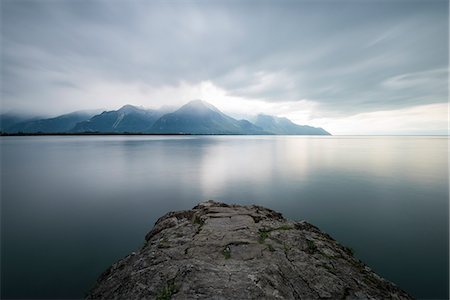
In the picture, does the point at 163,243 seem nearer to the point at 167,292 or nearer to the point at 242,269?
the point at 167,292

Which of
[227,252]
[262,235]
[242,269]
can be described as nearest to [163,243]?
[227,252]

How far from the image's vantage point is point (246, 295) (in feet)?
15.5

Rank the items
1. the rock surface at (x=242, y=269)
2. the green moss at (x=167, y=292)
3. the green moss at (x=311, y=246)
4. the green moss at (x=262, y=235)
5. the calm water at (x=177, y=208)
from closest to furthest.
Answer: the green moss at (x=167, y=292), the rock surface at (x=242, y=269), the green moss at (x=311, y=246), the green moss at (x=262, y=235), the calm water at (x=177, y=208)

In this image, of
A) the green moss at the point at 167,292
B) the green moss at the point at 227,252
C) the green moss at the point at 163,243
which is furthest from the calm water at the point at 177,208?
the green moss at the point at 227,252

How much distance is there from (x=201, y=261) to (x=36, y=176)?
31.7 meters

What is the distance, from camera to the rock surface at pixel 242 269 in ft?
16.5

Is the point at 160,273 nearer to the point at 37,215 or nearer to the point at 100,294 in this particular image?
the point at 100,294

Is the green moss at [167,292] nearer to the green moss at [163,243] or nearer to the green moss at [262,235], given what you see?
the green moss at [163,243]

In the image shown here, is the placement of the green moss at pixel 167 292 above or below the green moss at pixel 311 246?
above

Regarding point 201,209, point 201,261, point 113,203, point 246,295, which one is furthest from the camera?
point 113,203

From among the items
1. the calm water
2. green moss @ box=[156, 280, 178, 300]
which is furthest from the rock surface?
the calm water

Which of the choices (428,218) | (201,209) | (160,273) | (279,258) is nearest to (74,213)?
(201,209)

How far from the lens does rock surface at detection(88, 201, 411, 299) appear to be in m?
5.02

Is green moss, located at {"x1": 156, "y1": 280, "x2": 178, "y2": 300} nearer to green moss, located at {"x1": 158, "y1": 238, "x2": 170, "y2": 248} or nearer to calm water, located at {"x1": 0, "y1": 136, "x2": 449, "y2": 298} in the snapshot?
green moss, located at {"x1": 158, "y1": 238, "x2": 170, "y2": 248}
